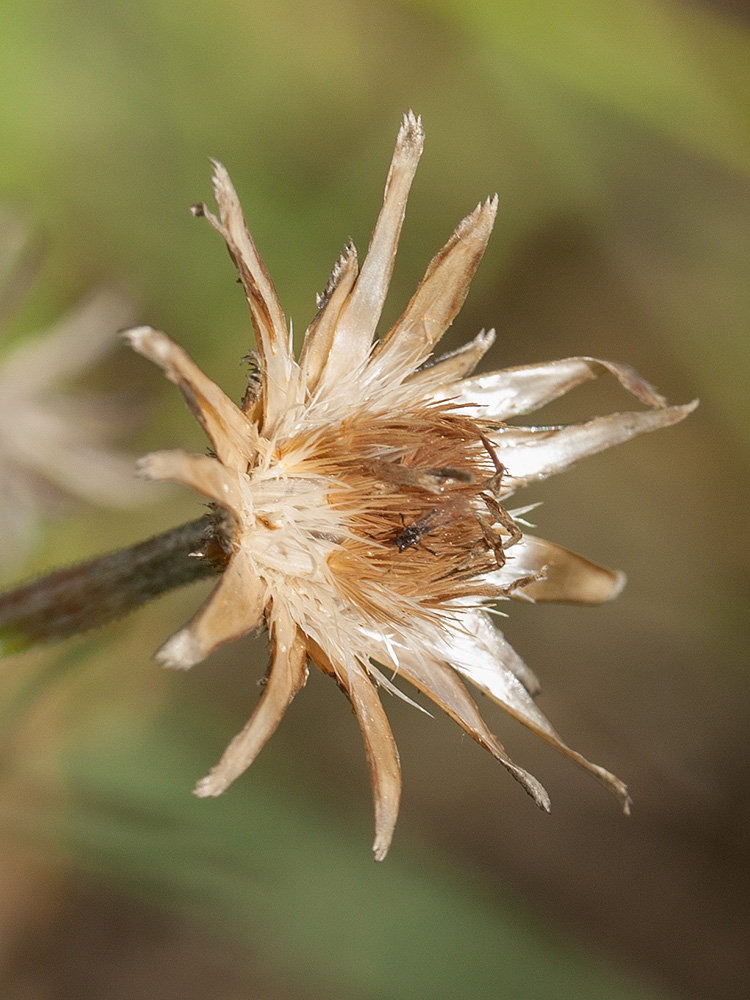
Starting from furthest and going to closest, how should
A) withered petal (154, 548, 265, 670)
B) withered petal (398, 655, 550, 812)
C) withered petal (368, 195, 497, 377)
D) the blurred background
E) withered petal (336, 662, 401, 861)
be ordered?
the blurred background
withered petal (368, 195, 497, 377)
withered petal (398, 655, 550, 812)
withered petal (336, 662, 401, 861)
withered petal (154, 548, 265, 670)

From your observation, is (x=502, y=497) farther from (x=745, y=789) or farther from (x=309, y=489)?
(x=745, y=789)

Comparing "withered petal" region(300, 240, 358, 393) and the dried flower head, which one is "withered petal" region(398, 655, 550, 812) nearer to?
the dried flower head

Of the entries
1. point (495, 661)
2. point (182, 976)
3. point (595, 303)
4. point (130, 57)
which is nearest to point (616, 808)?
point (182, 976)

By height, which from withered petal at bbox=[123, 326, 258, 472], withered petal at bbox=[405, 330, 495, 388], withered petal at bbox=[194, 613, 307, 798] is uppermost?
withered petal at bbox=[123, 326, 258, 472]

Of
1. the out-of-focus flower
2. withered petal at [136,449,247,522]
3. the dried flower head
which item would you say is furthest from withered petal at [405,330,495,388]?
the out-of-focus flower

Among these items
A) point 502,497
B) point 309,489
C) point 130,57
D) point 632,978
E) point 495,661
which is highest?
point 130,57

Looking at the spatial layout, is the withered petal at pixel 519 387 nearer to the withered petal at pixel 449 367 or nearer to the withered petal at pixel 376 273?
the withered petal at pixel 449 367

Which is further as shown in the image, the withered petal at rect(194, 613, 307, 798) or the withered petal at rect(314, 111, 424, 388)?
the withered petal at rect(314, 111, 424, 388)

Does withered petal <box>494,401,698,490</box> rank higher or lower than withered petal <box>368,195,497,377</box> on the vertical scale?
lower
